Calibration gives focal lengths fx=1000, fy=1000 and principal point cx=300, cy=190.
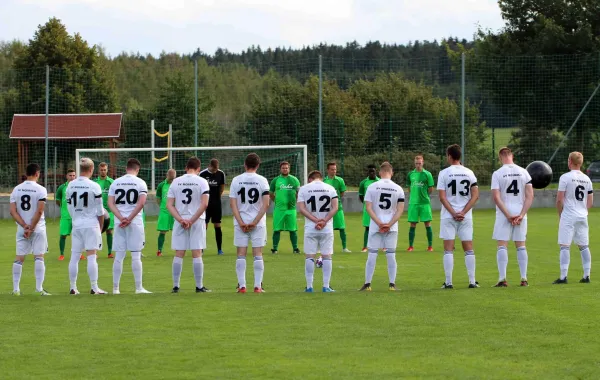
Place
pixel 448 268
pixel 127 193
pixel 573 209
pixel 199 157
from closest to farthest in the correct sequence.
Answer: pixel 448 268
pixel 127 193
pixel 573 209
pixel 199 157

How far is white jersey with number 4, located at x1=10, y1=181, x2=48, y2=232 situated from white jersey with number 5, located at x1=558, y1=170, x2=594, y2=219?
7.72 m

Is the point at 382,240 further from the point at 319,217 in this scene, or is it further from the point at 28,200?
the point at 28,200

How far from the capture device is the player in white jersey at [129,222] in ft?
47.9

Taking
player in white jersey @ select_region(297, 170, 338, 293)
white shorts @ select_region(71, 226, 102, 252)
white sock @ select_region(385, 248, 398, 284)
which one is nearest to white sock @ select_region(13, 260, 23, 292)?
white shorts @ select_region(71, 226, 102, 252)

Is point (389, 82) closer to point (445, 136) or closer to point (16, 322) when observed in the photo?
point (445, 136)

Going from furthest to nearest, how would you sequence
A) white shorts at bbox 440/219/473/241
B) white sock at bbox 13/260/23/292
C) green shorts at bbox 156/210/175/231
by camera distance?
green shorts at bbox 156/210/175/231 < white sock at bbox 13/260/23/292 < white shorts at bbox 440/219/473/241

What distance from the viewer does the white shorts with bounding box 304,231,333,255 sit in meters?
14.5

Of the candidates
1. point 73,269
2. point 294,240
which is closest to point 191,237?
point 73,269

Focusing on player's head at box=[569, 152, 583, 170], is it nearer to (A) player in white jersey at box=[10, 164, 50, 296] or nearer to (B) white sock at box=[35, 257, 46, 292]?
(A) player in white jersey at box=[10, 164, 50, 296]

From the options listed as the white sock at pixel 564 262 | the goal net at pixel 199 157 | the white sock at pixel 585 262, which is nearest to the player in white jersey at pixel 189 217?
the white sock at pixel 564 262

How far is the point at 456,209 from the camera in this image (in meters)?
14.4

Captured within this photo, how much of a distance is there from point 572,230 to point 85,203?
23.8ft

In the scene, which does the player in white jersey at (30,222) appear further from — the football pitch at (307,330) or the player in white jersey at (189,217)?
the player in white jersey at (189,217)

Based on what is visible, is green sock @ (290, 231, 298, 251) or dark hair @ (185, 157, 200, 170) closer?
dark hair @ (185, 157, 200, 170)
